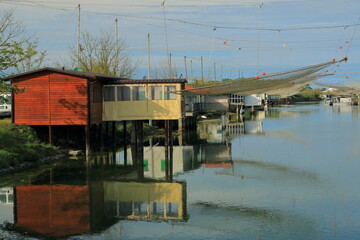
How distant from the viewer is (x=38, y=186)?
18969mm

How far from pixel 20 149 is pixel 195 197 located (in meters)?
10.7

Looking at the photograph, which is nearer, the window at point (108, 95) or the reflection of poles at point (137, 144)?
the reflection of poles at point (137, 144)

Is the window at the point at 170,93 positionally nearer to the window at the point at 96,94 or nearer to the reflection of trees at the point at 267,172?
the window at the point at 96,94

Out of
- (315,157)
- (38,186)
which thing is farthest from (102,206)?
(315,157)

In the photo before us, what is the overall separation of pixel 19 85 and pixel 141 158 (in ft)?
25.9

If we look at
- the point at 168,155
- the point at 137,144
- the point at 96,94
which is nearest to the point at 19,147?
the point at 96,94

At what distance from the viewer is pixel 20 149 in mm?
23281

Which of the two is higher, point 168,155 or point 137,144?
point 137,144

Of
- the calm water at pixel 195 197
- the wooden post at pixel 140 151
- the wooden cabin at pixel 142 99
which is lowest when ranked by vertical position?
the calm water at pixel 195 197

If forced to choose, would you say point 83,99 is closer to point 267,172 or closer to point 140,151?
point 140,151

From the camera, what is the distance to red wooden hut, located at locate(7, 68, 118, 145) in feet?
83.7

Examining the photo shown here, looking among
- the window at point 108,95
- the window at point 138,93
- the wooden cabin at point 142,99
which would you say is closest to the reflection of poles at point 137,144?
the wooden cabin at point 142,99

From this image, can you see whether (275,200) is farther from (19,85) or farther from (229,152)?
(19,85)

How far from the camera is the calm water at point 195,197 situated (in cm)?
1290
